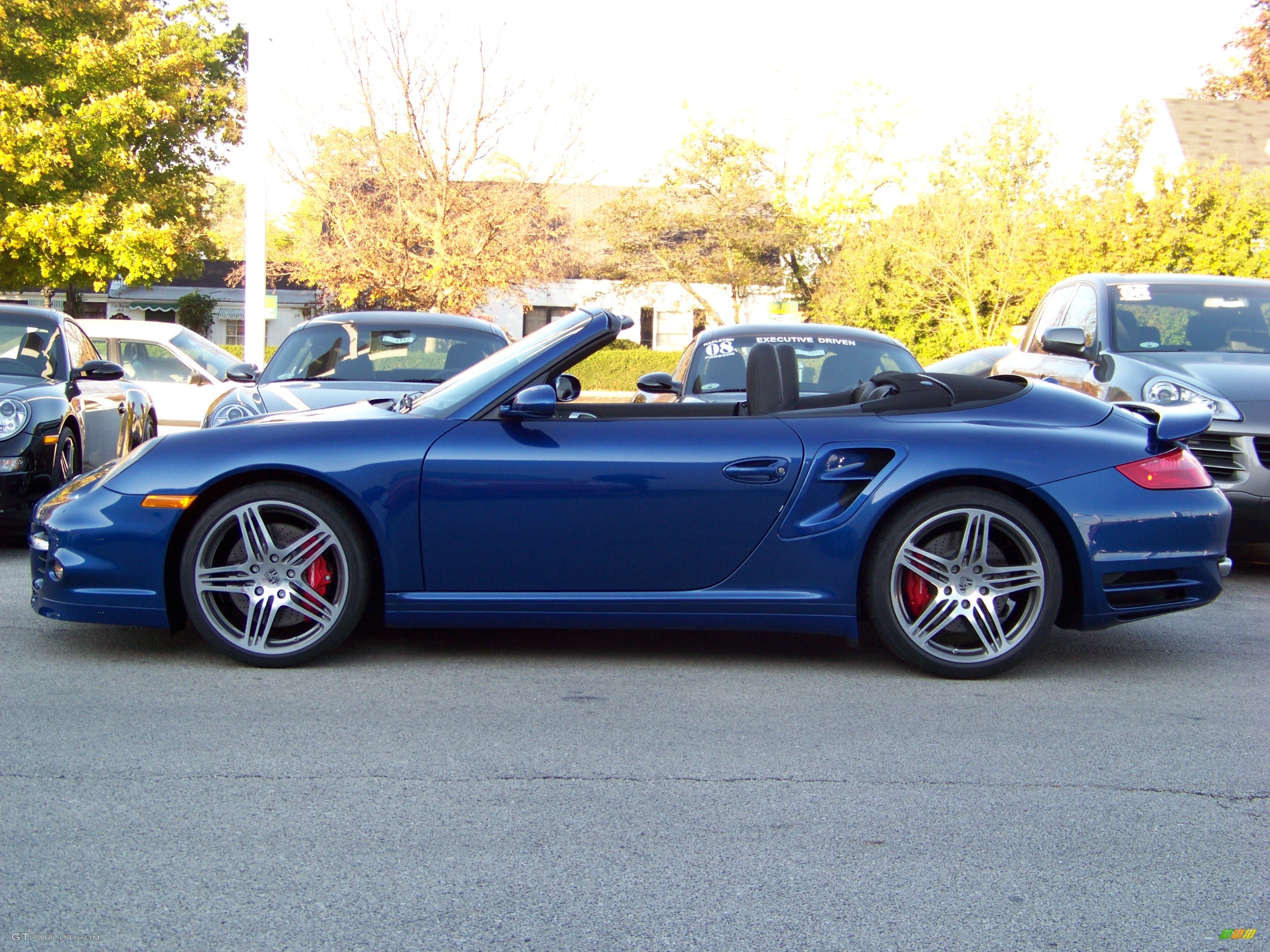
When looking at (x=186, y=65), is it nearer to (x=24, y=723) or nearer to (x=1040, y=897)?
(x=24, y=723)

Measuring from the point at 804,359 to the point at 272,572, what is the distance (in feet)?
16.1

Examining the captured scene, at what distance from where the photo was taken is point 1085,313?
343 inches

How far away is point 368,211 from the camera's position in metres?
29.9

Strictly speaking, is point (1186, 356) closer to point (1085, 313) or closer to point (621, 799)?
point (1085, 313)

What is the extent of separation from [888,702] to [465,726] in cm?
150

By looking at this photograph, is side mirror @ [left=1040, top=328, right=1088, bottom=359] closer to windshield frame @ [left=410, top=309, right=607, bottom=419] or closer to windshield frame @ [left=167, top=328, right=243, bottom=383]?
windshield frame @ [left=410, top=309, right=607, bottom=419]

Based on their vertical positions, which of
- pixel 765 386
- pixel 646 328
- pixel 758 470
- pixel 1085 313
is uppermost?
pixel 646 328

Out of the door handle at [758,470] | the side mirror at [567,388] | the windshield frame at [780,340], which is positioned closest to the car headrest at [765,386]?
the door handle at [758,470]

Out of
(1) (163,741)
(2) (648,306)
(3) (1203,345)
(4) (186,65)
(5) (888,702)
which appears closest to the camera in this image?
(1) (163,741)

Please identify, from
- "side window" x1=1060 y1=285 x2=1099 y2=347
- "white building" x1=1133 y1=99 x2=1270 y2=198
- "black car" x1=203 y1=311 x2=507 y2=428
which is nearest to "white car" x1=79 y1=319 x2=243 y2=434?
"black car" x1=203 y1=311 x2=507 y2=428

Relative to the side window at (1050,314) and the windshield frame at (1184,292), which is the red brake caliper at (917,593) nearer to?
the windshield frame at (1184,292)

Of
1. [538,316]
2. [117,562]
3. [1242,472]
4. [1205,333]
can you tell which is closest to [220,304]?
[538,316]

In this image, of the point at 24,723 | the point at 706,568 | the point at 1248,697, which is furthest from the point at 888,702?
the point at 24,723

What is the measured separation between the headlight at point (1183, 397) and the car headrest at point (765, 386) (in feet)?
9.86
